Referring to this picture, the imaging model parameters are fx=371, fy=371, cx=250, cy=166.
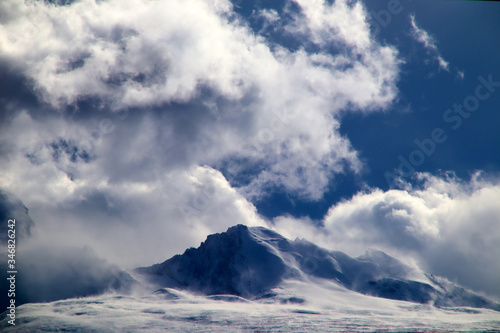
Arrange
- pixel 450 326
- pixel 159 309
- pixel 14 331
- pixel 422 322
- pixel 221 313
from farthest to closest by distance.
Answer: pixel 159 309 < pixel 221 313 < pixel 422 322 < pixel 450 326 < pixel 14 331

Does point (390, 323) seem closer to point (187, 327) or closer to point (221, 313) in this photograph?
point (221, 313)

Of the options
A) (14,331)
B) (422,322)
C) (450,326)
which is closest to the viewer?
(14,331)

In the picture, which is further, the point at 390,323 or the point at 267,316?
the point at 267,316

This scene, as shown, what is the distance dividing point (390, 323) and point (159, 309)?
373ft

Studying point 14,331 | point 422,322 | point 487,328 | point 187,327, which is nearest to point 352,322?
point 422,322

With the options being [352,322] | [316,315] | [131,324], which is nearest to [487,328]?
[352,322]

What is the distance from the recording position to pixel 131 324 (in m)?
158

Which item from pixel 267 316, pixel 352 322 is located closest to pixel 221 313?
pixel 267 316

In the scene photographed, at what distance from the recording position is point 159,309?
193875mm

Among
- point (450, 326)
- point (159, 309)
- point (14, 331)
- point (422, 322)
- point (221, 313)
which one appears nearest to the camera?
point (14, 331)

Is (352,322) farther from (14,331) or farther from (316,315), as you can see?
(14,331)

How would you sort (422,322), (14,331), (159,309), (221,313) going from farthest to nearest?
(159,309), (221,313), (422,322), (14,331)

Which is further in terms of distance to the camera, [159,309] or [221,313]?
[159,309]

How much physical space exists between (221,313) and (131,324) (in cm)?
4292
